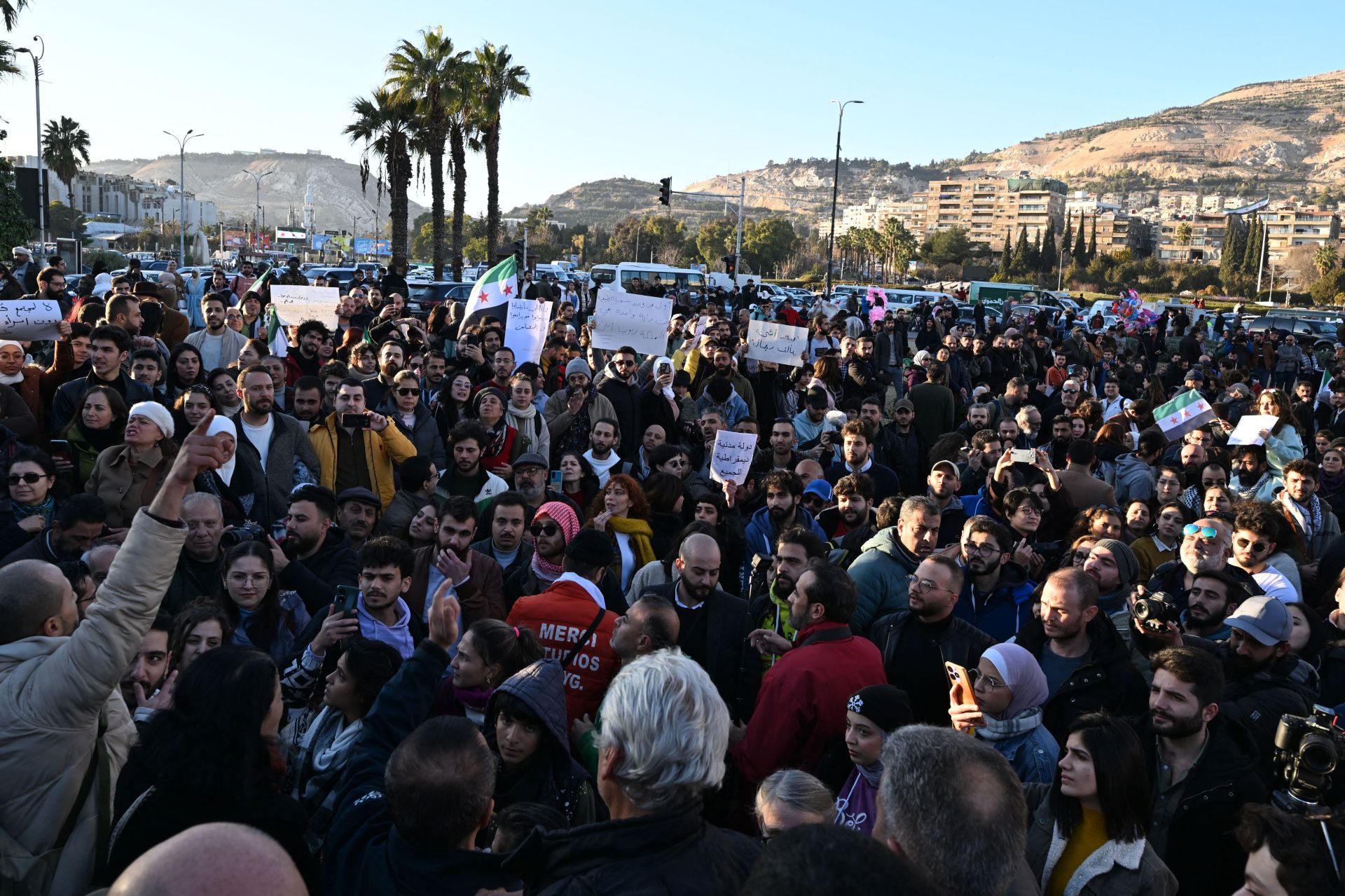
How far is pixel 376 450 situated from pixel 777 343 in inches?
225

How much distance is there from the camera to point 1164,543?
6.79m

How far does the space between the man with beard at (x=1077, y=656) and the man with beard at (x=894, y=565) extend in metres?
0.84

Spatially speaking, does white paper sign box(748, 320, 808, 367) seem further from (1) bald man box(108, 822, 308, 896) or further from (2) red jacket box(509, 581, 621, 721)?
(1) bald man box(108, 822, 308, 896)

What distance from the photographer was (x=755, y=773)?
410 centimetres

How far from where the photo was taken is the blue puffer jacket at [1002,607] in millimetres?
5512

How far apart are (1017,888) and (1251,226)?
464 feet

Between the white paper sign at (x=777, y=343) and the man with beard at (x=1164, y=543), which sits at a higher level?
the white paper sign at (x=777, y=343)

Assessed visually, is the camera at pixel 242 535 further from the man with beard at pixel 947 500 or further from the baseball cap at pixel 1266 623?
the baseball cap at pixel 1266 623

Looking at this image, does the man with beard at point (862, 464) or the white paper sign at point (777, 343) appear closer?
the man with beard at point (862, 464)

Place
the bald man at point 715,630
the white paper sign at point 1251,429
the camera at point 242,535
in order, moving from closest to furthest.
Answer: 1. the bald man at point 715,630
2. the camera at point 242,535
3. the white paper sign at point 1251,429

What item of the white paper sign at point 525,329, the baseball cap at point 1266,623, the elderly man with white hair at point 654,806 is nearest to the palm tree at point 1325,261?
the white paper sign at point 525,329

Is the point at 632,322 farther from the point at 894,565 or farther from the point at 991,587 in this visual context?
the point at 991,587

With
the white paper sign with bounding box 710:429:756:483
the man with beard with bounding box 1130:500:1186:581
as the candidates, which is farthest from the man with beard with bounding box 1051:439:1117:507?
the white paper sign with bounding box 710:429:756:483

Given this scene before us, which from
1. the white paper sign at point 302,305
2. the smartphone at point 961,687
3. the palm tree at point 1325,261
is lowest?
the smartphone at point 961,687
